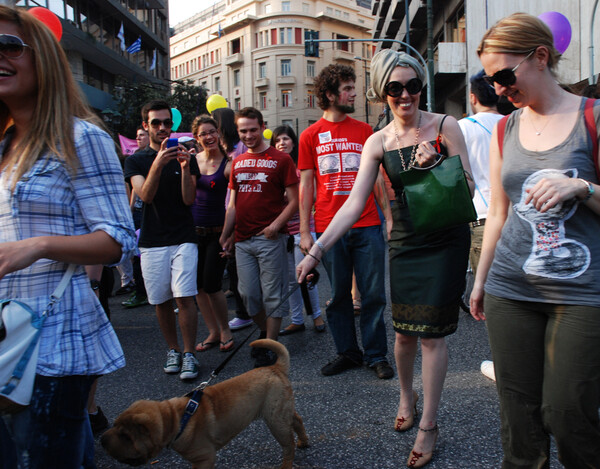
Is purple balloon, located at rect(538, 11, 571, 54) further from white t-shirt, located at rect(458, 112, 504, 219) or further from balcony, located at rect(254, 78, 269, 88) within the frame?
balcony, located at rect(254, 78, 269, 88)

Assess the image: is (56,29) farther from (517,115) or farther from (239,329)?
(517,115)

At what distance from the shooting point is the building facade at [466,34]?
43.9ft

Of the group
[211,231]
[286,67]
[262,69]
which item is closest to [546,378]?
[211,231]

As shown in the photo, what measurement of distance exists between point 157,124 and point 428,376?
3.02m

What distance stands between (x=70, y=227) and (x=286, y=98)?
189 ft

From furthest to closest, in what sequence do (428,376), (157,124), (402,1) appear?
(402,1), (157,124), (428,376)

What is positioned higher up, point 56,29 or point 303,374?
point 56,29

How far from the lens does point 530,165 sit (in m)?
1.77

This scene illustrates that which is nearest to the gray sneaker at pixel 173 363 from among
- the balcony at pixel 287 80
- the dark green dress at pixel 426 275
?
the dark green dress at pixel 426 275

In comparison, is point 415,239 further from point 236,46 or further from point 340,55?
point 236,46

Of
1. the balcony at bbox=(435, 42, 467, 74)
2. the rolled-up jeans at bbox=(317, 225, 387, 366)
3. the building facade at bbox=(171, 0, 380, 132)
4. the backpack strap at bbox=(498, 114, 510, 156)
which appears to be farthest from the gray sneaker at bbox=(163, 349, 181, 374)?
the building facade at bbox=(171, 0, 380, 132)

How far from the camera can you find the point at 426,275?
2.56 m

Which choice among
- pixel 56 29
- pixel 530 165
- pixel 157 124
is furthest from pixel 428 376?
pixel 56 29

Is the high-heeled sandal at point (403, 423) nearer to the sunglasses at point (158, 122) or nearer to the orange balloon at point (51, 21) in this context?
the sunglasses at point (158, 122)
